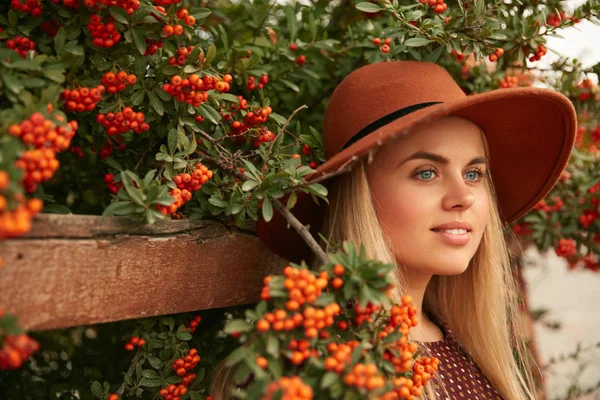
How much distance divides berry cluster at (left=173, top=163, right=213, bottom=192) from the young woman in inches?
9.1

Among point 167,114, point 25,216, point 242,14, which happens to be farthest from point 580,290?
point 25,216

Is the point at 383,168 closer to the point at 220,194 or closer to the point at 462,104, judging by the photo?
the point at 462,104

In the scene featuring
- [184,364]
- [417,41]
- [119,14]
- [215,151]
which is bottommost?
[184,364]

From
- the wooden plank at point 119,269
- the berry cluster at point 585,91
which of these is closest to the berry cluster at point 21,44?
the wooden plank at point 119,269

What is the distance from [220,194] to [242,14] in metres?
1.00

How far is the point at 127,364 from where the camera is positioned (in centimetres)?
186

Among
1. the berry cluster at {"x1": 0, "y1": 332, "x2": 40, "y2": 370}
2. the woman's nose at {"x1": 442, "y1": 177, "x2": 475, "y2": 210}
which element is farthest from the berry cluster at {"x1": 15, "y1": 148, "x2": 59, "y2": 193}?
the woman's nose at {"x1": 442, "y1": 177, "x2": 475, "y2": 210}

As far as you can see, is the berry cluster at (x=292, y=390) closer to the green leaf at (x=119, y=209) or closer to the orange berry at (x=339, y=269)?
the orange berry at (x=339, y=269)

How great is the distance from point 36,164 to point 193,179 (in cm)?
46

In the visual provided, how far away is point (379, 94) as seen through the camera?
1.59 meters

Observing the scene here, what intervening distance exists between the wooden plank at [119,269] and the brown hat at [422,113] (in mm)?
157

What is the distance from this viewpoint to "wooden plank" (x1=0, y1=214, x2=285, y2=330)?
104 centimetres

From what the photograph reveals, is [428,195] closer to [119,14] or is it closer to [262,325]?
[262,325]

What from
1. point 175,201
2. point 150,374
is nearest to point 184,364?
point 150,374
